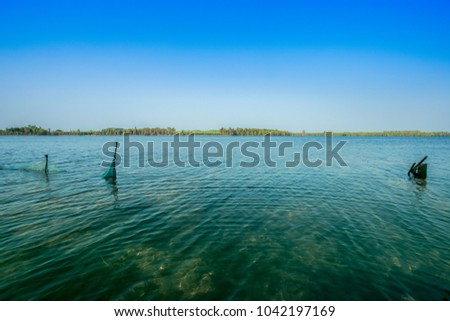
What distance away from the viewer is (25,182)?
2477 cm

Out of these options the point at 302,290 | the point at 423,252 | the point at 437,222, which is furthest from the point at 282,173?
the point at 302,290

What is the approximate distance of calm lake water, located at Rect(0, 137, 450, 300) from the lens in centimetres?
812

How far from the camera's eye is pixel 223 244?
37.1 ft

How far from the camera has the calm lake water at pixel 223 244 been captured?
812cm

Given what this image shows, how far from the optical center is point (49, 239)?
38.3ft

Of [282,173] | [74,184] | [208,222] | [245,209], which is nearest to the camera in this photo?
[208,222]

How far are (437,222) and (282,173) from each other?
717 inches

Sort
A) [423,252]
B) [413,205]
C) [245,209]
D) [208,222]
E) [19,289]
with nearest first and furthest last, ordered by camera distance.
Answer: [19,289] → [423,252] → [208,222] → [245,209] → [413,205]

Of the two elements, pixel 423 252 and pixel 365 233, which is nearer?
pixel 423 252

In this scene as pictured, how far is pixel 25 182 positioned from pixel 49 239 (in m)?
18.1

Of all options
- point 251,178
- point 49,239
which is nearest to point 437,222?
point 251,178
